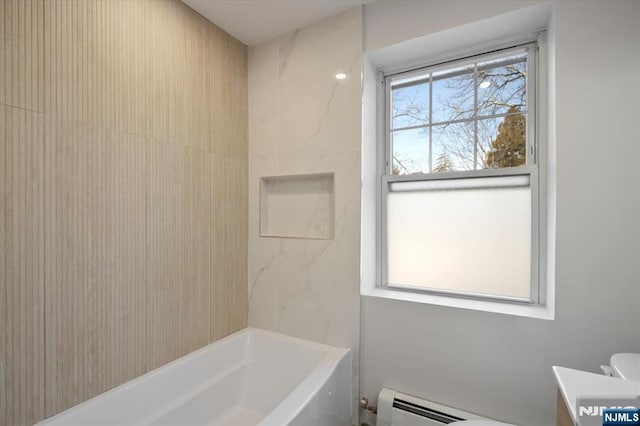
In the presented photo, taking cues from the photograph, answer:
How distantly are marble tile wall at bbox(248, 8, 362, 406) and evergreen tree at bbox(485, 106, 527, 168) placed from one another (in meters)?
0.74

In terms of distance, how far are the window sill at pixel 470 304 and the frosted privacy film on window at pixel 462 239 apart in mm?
77

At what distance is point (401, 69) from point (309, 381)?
73.4 inches

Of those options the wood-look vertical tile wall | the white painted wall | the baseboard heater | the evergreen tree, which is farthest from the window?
the wood-look vertical tile wall

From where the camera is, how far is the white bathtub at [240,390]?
4.23 ft

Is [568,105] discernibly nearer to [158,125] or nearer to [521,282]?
[521,282]

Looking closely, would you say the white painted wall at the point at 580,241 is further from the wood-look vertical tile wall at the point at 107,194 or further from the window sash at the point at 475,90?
the wood-look vertical tile wall at the point at 107,194

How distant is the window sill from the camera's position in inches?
54.7

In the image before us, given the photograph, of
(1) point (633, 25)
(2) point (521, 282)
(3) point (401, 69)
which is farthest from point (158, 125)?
(1) point (633, 25)

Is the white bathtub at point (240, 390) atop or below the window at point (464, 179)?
below

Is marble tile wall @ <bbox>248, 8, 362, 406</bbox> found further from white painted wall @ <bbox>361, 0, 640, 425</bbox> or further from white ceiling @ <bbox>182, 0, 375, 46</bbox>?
white painted wall @ <bbox>361, 0, 640, 425</bbox>

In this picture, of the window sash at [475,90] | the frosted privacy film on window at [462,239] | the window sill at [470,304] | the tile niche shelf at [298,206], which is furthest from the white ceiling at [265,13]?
the window sill at [470,304]

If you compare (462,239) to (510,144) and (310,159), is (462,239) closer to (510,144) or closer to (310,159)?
(510,144)

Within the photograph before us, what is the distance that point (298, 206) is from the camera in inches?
79.3

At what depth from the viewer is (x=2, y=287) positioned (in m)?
1.05
